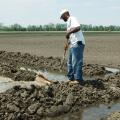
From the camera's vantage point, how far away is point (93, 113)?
10.3 m

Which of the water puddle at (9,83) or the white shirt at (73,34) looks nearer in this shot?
the white shirt at (73,34)

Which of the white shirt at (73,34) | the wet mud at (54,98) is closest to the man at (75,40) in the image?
the white shirt at (73,34)

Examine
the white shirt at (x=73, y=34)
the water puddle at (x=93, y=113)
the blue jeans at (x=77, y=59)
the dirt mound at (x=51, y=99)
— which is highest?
the white shirt at (x=73, y=34)

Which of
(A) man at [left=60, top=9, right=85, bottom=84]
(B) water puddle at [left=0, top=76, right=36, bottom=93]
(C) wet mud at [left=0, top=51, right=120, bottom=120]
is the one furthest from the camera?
(B) water puddle at [left=0, top=76, right=36, bottom=93]

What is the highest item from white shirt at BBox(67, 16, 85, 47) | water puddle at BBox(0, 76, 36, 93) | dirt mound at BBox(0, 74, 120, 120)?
white shirt at BBox(67, 16, 85, 47)

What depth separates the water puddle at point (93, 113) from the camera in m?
9.85

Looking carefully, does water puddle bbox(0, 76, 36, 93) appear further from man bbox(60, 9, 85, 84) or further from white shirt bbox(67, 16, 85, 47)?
white shirt bbox(67, 16, 85, 47)

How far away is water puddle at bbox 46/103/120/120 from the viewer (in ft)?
32.3

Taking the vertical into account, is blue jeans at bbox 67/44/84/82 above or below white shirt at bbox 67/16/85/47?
below

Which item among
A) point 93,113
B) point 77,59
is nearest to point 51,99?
point 93,113

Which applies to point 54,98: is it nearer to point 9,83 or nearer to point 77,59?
point 77,59

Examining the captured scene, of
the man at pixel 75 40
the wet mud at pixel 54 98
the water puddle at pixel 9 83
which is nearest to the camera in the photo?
the wet mud at pixel 54 98

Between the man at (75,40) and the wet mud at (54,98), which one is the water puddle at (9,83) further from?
the man at (75,40)

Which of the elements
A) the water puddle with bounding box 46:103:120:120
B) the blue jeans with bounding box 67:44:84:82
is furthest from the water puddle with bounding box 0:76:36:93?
the water puddle with bounding box 46:103:120:120
